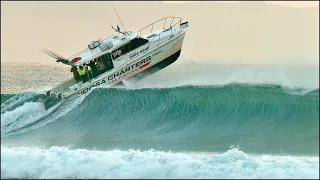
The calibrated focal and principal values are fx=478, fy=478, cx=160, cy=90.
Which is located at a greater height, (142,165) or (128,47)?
(128,47)

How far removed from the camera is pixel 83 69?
1844 cm

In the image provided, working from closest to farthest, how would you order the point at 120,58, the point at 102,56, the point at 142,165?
→ the point at 142,165
the point at 102,56
the point at 120,58

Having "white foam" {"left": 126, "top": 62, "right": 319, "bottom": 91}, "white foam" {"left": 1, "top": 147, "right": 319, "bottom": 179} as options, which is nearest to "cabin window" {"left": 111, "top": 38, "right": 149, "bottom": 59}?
"white foam" {"left": 126, "top": 62, "right": 319, "bottom": 91}

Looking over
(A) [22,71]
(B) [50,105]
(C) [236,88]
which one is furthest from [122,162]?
(A) [22,71]

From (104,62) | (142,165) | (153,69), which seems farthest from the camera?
(153,69)

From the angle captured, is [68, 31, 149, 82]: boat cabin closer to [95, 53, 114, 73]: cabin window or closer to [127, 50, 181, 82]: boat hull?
[95, 53, 114, 73]: cabin window

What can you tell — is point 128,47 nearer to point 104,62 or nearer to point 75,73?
point 104,62

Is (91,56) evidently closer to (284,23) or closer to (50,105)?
(50,105)

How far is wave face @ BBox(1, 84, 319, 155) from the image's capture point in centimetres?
1628

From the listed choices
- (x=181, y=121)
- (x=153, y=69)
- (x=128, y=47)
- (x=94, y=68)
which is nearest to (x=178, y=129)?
(x=181, y=121)

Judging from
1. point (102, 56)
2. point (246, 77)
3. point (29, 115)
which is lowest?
point (29, 115)

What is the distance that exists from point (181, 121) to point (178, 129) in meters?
0.65

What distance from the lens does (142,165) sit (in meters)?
13.2

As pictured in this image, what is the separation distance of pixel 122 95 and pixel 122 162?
247 inches
